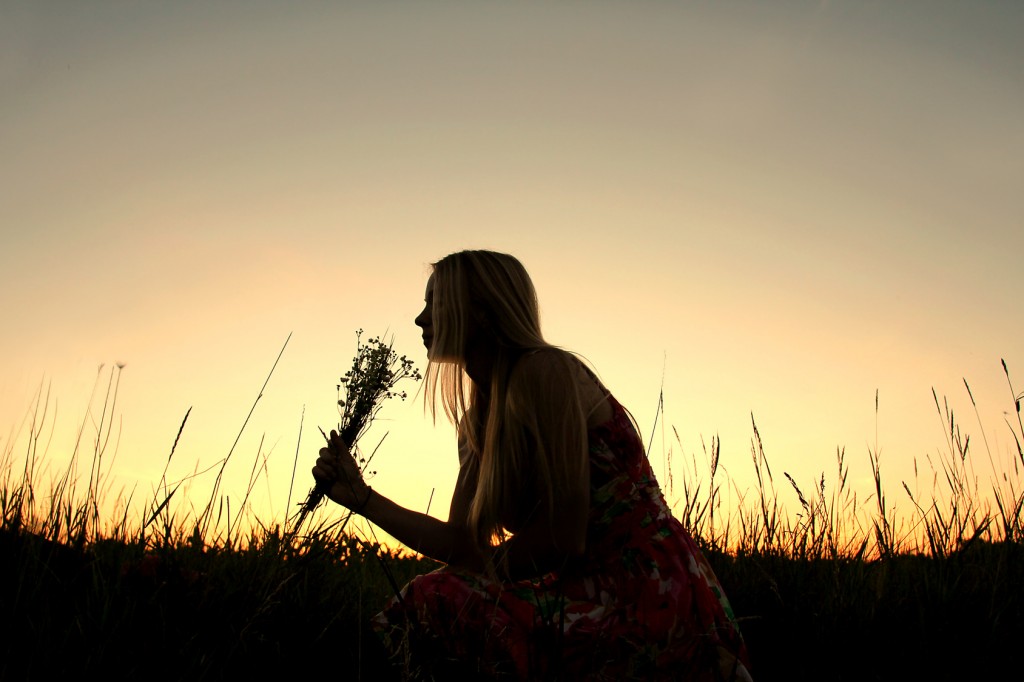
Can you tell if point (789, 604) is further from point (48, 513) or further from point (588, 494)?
point (48, 513)

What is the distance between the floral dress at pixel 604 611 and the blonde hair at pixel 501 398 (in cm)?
20

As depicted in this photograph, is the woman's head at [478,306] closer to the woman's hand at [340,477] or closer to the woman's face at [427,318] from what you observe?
the woman's face at [427,318]

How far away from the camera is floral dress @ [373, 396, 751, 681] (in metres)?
2.23

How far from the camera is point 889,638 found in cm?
293

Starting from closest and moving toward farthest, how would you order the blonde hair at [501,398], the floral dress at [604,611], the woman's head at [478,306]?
the floral dress at [604,611] → the blonde hair at [501,398] → the woman's head at [478,306]

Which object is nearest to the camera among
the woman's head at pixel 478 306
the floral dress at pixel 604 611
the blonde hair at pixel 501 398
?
the floral dress at pixel 604 611

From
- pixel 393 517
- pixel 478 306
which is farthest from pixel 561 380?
pixel 393 517

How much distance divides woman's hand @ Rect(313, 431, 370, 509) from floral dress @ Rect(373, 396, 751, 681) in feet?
1.04

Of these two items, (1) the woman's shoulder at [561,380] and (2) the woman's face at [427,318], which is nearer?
(1) the woman's shoulder at [561,380]

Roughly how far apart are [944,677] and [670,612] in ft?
3.61

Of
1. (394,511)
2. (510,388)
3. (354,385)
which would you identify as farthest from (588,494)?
(354,385)

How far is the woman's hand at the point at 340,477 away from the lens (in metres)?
2.48

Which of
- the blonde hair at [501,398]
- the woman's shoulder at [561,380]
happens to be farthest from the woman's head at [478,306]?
the woman's shoulder at [561,380]

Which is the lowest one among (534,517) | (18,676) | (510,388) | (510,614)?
(18,676)
